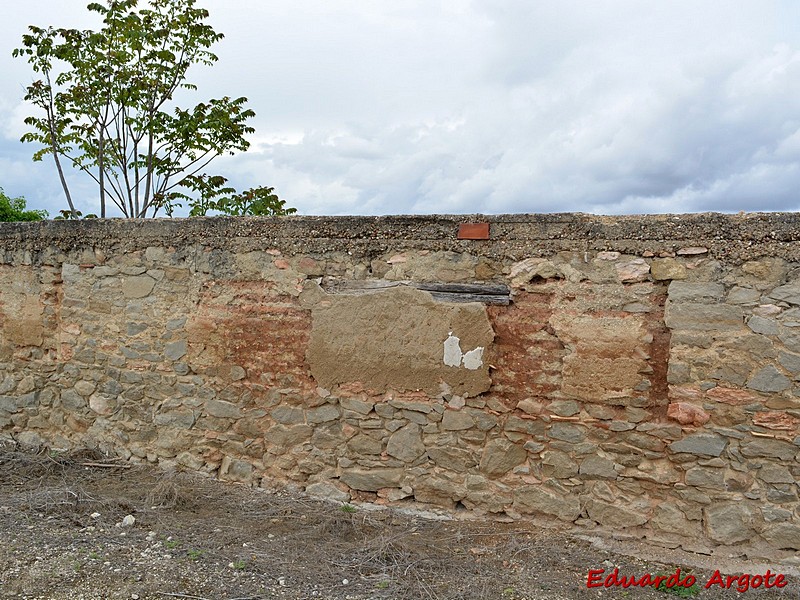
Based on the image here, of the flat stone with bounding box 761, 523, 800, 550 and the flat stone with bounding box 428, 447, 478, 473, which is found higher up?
the flat stone with bounding box 428, 447, 478, 473

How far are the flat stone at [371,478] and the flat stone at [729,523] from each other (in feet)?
6.10

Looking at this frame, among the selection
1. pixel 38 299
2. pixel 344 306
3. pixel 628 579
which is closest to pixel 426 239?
pixel 344 306

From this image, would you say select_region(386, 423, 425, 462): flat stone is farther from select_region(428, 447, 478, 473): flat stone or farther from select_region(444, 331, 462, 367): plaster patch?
select_region(444, 331, 462, 367): plaster patch

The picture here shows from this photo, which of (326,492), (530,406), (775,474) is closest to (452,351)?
(530,406)

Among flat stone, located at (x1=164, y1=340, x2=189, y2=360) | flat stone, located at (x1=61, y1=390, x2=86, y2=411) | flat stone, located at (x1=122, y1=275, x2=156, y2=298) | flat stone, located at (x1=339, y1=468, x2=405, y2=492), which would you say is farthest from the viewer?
flat stone, located at (x1=61, y1=390, x2=86, y2=411)

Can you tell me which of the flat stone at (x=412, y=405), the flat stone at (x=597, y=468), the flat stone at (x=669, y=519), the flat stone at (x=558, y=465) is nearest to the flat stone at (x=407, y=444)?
the flat stone at (x=412, y=405)

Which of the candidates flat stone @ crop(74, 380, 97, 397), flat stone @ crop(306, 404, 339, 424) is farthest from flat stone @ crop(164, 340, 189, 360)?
flat stone @ crop(306, 404, 339, 424)

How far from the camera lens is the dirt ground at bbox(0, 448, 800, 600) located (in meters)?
3.36

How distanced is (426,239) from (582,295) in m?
1.04

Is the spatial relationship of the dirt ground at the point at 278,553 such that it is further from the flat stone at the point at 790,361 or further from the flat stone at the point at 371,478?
the flat stone at the point at 790,361

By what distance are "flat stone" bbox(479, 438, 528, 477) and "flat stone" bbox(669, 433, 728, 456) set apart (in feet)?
2.98

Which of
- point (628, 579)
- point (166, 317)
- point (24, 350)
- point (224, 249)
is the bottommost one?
point (628, 579)

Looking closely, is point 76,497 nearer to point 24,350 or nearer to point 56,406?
point 56,406

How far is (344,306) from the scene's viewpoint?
445 centimetres
